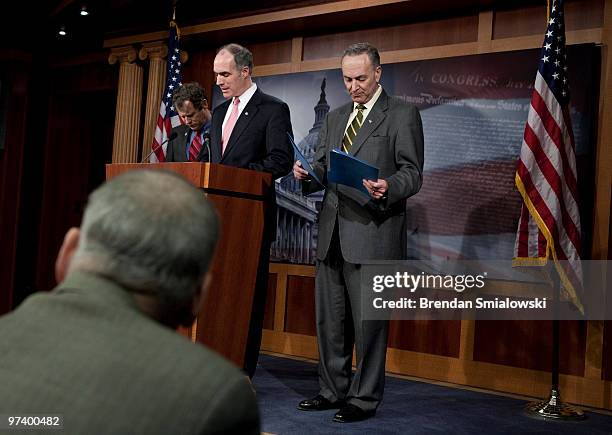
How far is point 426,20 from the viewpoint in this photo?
516 cm

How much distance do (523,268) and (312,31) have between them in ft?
8.39

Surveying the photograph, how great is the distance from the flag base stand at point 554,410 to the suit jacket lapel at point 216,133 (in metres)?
2.05

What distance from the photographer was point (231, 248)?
3211 millimetres

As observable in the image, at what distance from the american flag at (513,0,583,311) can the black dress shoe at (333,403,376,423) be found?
1.28 metres

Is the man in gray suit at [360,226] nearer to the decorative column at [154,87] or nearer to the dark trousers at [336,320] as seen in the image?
the dark trousers at [336,320]

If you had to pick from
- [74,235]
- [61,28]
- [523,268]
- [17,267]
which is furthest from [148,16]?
[74,235]

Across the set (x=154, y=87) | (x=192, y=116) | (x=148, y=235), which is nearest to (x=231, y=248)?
(x=192, y=116)

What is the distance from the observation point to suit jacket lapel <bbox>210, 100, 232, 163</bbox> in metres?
3.66

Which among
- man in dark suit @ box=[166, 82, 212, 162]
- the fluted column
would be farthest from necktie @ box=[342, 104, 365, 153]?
the fluted column

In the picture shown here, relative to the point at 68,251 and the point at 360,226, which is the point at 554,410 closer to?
the point at 360,226

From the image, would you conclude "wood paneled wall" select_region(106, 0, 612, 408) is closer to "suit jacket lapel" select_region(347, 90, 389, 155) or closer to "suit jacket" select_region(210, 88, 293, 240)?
"suit jacket lapel" select_region(347, 90, 389, 155)

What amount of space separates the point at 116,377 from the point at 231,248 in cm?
245

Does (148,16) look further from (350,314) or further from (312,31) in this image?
(350,314)

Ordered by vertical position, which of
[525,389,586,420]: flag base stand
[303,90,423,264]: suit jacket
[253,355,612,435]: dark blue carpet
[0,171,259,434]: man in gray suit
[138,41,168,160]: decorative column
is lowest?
[253,355,612,435]: dark blue carpet
